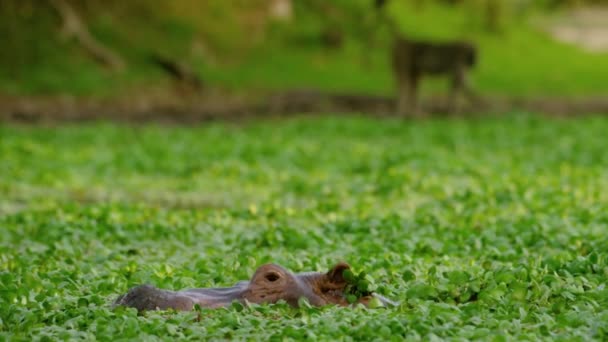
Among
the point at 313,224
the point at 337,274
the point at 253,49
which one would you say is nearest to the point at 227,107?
the point at 253,49

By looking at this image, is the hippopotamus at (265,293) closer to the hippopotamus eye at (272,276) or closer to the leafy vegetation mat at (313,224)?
the hippopotamus eye at (272,276)

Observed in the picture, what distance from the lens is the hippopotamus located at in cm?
777

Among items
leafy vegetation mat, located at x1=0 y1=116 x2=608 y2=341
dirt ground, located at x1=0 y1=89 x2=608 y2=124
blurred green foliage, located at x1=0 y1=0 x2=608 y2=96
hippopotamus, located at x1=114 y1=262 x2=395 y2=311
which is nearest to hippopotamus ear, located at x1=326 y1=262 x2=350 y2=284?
hippopotamus, located at x1=114 y1=262 x2=395 y2=311

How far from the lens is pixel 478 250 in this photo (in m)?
11.1

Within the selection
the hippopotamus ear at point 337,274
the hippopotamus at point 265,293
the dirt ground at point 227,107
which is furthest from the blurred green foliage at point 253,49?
the hippopotamus ear at point 337,274

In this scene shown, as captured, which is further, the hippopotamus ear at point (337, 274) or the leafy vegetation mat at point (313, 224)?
the hippopotamus ear at point (337, 274)

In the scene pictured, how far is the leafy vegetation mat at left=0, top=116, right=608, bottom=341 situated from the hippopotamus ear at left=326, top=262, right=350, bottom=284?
271mm

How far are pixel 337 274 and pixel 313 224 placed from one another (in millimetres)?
5248

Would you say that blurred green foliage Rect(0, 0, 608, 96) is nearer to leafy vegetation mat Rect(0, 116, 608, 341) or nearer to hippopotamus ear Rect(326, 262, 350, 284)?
leafy vegetation mat Rect(0, 116, 608, 341)

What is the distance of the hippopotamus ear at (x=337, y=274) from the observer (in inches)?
311

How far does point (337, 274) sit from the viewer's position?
315 inches

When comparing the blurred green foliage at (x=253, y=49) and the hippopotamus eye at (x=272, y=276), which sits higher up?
the hippopotamus eye at (x=272, y=276)

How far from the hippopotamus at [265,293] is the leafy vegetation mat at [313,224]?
14 cm

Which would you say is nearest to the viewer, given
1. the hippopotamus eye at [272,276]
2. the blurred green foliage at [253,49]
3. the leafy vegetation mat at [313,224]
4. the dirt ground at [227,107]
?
the leafy vegetation mat at [313,224]
